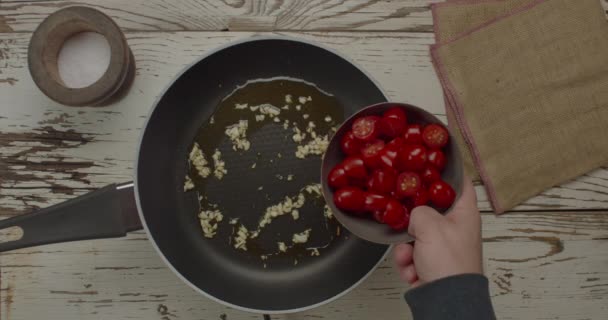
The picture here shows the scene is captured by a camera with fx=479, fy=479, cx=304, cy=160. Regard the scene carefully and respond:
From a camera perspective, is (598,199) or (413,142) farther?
(598,199)

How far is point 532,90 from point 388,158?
40 cm

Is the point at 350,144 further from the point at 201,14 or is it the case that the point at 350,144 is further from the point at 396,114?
the point at 201,14

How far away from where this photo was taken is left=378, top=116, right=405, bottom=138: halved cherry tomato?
2.30 feet

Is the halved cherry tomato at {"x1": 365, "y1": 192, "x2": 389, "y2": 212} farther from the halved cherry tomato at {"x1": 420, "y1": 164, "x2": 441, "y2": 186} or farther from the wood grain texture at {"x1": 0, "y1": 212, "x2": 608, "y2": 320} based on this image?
the wood grain texture at {"x1": 0, "y1": 212, "x2": 608, "y2": 320}

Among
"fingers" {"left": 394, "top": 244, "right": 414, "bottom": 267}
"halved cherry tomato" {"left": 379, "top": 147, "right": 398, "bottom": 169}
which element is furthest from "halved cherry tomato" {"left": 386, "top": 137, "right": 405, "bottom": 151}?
"fingers" {"left": 394, "top": 244, "right": 414, "bottom": 267}

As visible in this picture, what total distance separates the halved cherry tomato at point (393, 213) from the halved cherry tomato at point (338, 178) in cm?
8

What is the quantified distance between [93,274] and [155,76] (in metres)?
0.39

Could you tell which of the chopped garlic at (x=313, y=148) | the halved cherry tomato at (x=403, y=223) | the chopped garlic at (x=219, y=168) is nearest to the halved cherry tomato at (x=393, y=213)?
→ the halved cherry tomato at (x=403, y=223)

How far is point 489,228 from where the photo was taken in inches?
36.1

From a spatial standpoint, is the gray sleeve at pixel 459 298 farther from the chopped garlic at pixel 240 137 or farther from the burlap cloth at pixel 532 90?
the chopped garlic at pixel 240 137

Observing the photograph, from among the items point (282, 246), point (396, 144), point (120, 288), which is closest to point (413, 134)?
point (396, 144)

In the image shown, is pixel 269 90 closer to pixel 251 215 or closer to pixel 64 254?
pixel 251 215

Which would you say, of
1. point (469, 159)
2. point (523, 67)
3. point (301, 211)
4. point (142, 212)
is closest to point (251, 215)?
A: point (301, 211)

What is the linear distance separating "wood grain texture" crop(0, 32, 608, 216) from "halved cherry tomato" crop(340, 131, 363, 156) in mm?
230
